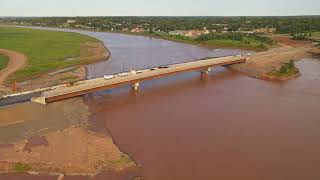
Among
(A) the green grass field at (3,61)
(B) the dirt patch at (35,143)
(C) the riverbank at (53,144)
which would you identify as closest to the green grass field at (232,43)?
(A) the green grass field at (3,61)

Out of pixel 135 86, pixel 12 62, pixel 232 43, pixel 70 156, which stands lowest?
pixel 70 156

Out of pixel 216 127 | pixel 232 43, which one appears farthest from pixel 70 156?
pixel 232 43

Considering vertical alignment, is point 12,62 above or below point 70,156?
above

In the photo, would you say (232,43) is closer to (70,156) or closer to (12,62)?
(12,62)

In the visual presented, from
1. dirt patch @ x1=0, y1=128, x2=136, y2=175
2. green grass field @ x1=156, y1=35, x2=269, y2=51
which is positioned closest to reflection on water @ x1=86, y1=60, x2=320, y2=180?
dirt patch @ x1=0, y1=128, x2=136, y2=175

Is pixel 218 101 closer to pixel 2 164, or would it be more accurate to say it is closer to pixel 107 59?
pixel 2 164

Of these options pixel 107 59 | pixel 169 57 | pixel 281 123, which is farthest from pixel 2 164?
pixel 169 57

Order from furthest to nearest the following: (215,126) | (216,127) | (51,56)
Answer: (51,56), (215,126), (216,127)
